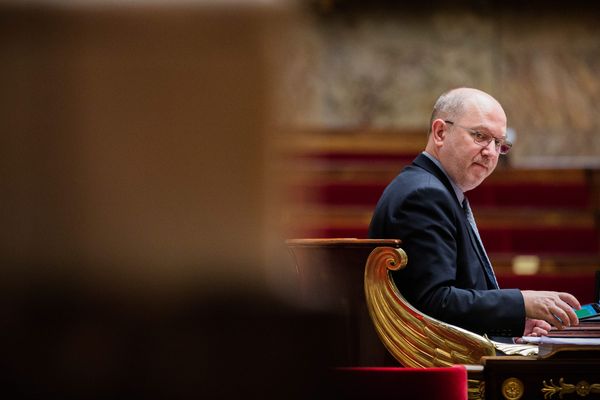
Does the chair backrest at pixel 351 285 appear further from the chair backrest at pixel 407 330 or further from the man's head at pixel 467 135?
the man's head at pixel 467 135

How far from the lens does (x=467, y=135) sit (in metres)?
2.52

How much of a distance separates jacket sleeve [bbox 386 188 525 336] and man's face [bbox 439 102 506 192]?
21 cm

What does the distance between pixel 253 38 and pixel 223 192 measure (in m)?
0.06

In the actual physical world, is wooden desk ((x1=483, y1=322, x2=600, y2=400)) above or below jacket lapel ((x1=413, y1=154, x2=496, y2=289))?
below

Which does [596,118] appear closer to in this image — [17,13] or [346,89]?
[346,89]

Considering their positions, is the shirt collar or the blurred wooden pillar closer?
the blurred wooden pillar

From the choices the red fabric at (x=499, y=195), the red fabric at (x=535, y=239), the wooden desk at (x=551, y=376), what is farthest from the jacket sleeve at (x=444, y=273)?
the red fabric at (x=499, y=195)

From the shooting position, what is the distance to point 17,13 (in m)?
0.32

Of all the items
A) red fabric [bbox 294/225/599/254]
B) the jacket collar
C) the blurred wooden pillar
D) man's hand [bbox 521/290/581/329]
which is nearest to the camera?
the blurred wooden pillar

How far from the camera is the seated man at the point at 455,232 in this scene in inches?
85.0

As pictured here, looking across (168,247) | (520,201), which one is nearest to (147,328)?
(168,247)

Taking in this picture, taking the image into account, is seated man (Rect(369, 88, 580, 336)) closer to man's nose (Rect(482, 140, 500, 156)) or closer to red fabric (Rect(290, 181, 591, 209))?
man's nose (Rect(482, 140, 500, 156))

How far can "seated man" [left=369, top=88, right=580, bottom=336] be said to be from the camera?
2.16 metres

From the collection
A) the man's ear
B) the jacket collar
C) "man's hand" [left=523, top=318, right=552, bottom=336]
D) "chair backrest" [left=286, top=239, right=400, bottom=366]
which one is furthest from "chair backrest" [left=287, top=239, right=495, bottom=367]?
the man's ear
